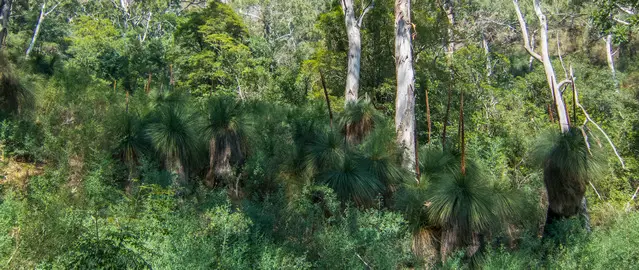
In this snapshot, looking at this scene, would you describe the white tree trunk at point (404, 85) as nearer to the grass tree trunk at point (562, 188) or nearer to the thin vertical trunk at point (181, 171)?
the grass tree trunk at point (562, 188)

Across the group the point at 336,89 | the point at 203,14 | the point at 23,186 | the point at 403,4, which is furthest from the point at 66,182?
the point at 203,14

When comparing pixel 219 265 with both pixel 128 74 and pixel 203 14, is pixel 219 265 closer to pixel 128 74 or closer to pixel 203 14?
pixel 128 74

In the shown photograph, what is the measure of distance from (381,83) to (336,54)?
187 centimetres

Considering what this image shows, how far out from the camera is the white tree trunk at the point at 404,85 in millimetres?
8773

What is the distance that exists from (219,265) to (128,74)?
13.9 m

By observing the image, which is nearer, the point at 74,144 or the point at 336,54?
the point at 74,144

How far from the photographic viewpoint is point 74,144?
852cm

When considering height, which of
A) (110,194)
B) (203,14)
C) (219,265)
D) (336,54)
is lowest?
(219,265)

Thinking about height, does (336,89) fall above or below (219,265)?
above

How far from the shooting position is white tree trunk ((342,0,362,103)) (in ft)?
42.0

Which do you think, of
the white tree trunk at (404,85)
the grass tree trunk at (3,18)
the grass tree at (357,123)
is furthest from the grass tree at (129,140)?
the white tree trunk at (404,85)

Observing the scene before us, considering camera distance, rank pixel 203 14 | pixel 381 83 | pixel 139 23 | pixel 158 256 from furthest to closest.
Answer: pixel 139 23
pixel 203 14
pixel 381 83
pixel 158 256

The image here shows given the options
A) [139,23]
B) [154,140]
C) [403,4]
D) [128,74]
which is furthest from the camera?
[139,23]

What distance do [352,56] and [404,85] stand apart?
14.0 ft
